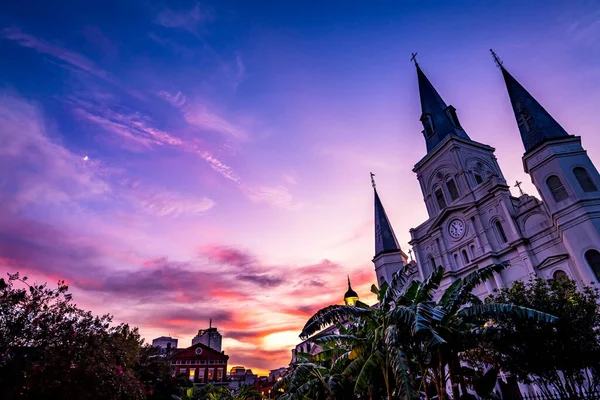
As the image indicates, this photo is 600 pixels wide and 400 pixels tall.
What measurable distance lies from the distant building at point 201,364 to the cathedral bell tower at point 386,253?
3814cm

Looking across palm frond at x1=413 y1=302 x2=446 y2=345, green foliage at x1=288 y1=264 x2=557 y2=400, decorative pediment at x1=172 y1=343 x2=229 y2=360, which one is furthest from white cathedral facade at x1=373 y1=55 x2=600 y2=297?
decorative pediment at x1=172 y1=343 x2=229 y2=360

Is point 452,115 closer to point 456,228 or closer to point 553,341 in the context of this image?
point 456,228

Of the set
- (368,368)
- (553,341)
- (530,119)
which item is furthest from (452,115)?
(368,368)

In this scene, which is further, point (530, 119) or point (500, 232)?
point (500, 232)

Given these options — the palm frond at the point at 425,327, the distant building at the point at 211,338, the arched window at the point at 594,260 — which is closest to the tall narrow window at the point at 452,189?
the arched window at the point at 594,260

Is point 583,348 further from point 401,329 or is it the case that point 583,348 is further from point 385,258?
point 385,258

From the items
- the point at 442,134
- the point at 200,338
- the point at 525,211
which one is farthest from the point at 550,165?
the point at 200,338

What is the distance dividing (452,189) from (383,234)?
11225 mm

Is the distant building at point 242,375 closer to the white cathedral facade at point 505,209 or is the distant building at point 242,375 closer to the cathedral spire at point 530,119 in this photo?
the white cathedral facade at point 505,209

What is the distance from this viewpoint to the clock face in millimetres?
33125

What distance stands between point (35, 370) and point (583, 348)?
19.6 metres

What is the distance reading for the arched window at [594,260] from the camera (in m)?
21.4

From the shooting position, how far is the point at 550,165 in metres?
25.3

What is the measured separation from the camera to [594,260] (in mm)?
21656
